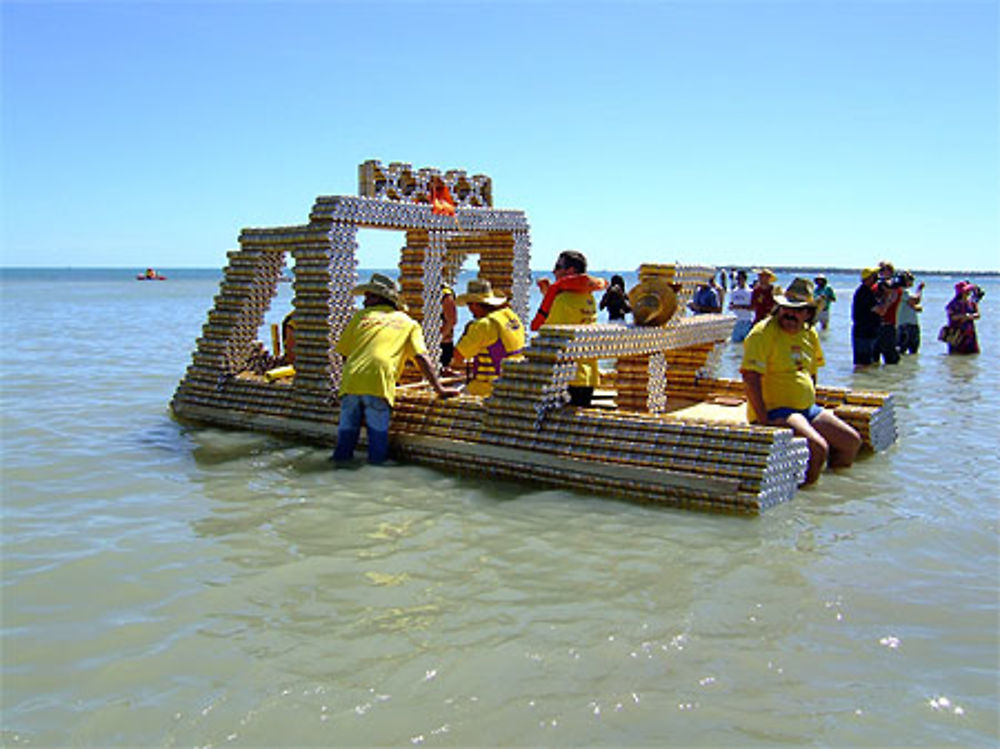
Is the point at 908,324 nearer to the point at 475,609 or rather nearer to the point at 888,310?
the point at 888,310

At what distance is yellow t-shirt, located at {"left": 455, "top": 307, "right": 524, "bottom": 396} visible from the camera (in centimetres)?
784

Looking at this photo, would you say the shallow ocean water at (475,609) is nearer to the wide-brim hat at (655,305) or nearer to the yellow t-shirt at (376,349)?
the yellow t-shirt at (376,349)

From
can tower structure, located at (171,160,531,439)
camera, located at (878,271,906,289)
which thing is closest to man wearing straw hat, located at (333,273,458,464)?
can tower structure, located at (171,160,531,439)

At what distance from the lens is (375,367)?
24.6 feet

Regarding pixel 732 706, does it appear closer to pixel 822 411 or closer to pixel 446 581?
pixel 446 581

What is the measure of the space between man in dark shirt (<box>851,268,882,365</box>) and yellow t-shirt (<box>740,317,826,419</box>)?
891cm

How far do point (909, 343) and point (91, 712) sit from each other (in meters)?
17.3

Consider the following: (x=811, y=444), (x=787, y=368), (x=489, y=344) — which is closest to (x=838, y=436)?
(x=811, y=444)

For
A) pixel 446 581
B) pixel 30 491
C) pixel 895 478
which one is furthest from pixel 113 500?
pixel 895 478

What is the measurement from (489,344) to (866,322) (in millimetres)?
10142

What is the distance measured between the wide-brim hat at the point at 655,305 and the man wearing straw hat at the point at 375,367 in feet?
6.16

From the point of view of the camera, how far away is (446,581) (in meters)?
5.12

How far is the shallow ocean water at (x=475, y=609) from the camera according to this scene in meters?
3.68

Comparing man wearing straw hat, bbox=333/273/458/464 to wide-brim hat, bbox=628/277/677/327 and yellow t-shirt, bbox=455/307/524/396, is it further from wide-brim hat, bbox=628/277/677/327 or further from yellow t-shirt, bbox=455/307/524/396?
wide-brim hat, bbox=628/277/677/327
